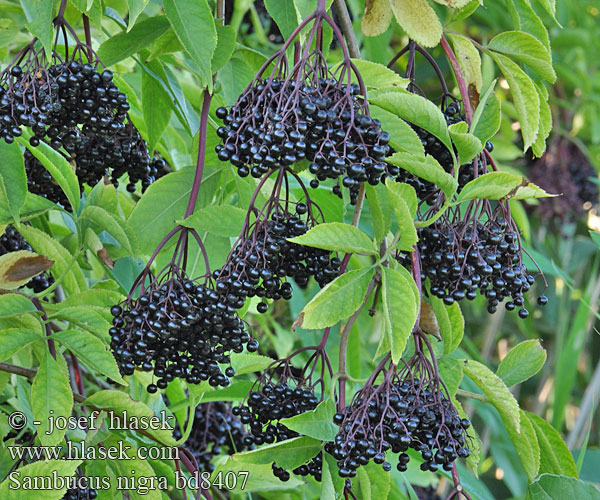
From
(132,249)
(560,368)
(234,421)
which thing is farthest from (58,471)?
(560,368)

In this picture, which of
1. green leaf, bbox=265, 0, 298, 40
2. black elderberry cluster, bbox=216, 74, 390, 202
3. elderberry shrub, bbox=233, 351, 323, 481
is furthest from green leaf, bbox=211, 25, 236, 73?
elderberry shrub, bbox=233, 351, 323, 481

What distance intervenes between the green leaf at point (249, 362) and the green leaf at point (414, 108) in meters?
0.41

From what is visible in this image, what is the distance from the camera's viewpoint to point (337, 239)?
747 mm

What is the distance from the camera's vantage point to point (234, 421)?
5.01ft

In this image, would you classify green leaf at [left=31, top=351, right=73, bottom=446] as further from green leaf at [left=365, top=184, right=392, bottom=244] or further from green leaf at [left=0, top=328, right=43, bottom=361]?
green leaf at [left=365, top=184, right=392, bottom=244]

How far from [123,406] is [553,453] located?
1.87 ft

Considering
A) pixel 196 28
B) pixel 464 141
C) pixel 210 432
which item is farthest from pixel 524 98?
pixel 210 432

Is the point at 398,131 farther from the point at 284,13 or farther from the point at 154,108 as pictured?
the point at 154,108

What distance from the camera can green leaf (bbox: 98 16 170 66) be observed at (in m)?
0.94

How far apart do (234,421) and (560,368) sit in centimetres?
92

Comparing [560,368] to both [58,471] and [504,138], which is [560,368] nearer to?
[504,138]

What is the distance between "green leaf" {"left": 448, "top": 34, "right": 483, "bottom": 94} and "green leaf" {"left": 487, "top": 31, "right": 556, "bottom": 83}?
42mm

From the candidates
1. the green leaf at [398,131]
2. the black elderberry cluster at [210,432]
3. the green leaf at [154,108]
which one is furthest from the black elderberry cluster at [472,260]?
the black elderberry cluster at [210,432]

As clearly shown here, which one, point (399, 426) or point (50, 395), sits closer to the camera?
point (399, 426)
